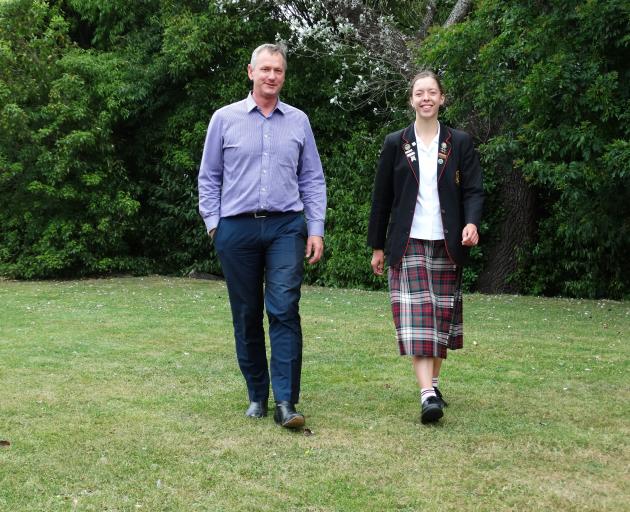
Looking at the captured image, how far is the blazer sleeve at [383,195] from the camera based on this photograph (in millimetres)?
5355

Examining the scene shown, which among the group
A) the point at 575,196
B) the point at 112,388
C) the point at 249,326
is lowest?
the point at 112,388

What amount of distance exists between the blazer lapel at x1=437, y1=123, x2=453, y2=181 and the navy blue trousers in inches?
35.0

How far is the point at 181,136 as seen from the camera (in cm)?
1820

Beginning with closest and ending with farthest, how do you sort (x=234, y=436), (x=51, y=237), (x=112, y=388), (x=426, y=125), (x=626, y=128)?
1. (x=234, y=436)
2. (x=426, y=125)
3. (x=112, y=388)
4. (x=626, y=128)
5. (x=51, y=237)

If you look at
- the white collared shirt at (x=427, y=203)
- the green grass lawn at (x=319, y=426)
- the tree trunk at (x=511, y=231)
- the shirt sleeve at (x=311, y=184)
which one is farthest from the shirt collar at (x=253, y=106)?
the tree trunk at (x=511, y=231)

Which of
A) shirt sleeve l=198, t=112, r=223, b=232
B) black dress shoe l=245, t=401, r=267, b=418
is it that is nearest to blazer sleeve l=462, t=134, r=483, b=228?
shirt sleeve l=198, t=112, r=223, b=232

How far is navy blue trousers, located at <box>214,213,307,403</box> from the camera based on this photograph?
5.13 metres

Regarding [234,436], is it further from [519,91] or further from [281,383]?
[519,91]

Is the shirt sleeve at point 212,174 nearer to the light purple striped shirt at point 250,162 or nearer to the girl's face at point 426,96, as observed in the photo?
the light purple striped shirt at point 250,162

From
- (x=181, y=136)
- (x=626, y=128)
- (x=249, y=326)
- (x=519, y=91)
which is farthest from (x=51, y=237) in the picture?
(x=249, y=326)

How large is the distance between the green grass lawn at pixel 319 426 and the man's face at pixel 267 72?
6.46 feet

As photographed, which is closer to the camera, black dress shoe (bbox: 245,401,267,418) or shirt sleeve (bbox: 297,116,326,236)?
black dress shoe (bbox: 245,401,267,418)

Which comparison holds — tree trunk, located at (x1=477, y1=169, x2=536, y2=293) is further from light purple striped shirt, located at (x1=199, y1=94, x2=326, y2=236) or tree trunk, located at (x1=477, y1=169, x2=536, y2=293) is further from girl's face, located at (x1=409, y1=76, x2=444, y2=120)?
light purple striped shirt, located at (x1=199, y1=94, x2=326, y2=236)

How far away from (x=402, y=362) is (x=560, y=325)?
3.36 metres
